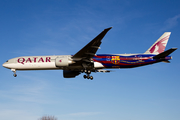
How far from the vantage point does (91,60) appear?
33094 mm

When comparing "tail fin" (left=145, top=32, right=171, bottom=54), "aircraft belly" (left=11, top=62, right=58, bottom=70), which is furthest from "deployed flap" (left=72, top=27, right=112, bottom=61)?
"tail fin" (left=145, top=32, right=171, bottom=54)

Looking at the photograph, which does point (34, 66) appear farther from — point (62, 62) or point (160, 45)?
point (160, 45)

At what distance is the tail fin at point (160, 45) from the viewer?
34528 mm

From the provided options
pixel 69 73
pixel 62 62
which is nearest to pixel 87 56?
pixel 62 62

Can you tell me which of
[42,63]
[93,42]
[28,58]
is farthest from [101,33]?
[28,58]

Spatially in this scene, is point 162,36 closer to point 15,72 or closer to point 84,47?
point 84,47

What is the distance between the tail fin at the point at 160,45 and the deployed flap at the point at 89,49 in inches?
381

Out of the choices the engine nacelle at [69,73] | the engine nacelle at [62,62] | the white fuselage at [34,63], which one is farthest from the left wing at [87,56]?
the engine nacelle at [69,73]

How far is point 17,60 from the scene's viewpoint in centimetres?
3572

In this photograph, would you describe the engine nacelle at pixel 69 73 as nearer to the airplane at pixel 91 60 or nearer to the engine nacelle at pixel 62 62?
the airplane at pixel 91 60

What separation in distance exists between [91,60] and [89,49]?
3.22 metres

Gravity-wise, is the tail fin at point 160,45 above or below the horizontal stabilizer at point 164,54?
above

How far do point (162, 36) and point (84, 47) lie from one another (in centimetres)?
1399

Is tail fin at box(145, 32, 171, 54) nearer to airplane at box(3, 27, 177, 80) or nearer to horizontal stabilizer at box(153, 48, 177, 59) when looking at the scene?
airplane at box(3, 27, 177, 80)
